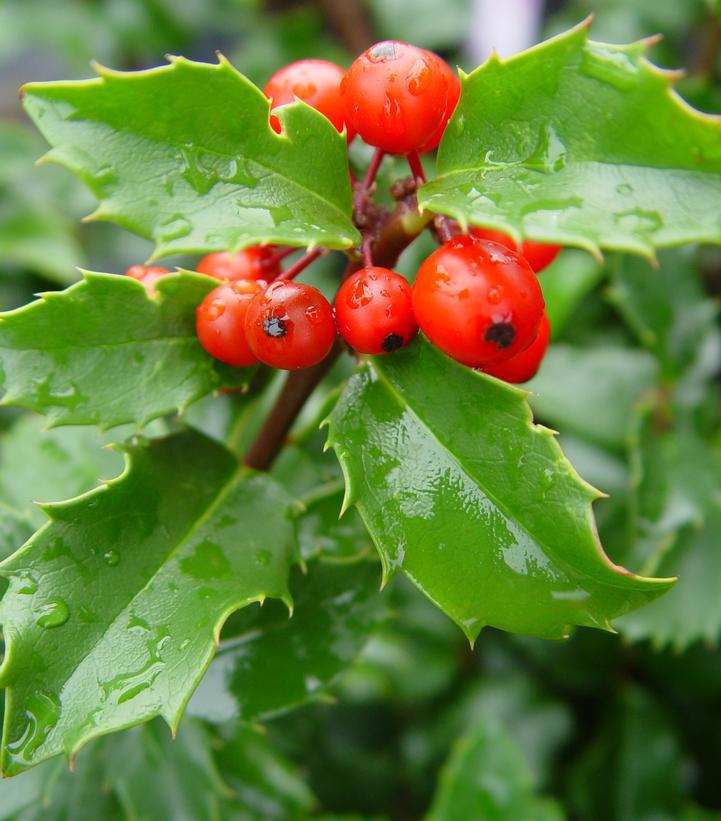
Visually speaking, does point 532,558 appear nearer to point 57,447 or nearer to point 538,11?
point 57,447

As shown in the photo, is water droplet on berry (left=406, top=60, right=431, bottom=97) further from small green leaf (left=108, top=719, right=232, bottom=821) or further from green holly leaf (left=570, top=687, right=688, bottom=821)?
green holly leaf (left=570, top=687, right=688, bottom=821)

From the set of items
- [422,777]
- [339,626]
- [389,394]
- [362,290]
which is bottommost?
[422,777]

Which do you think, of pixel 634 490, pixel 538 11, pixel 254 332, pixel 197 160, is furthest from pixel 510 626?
pixel 538 11

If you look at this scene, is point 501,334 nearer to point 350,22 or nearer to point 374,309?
point 374,309

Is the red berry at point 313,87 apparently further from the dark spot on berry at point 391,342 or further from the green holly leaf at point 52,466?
the green holly leaf at point 52,466

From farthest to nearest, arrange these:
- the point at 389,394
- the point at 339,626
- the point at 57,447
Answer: the point at 57,447, the point at 339,626, the point at 389,394
